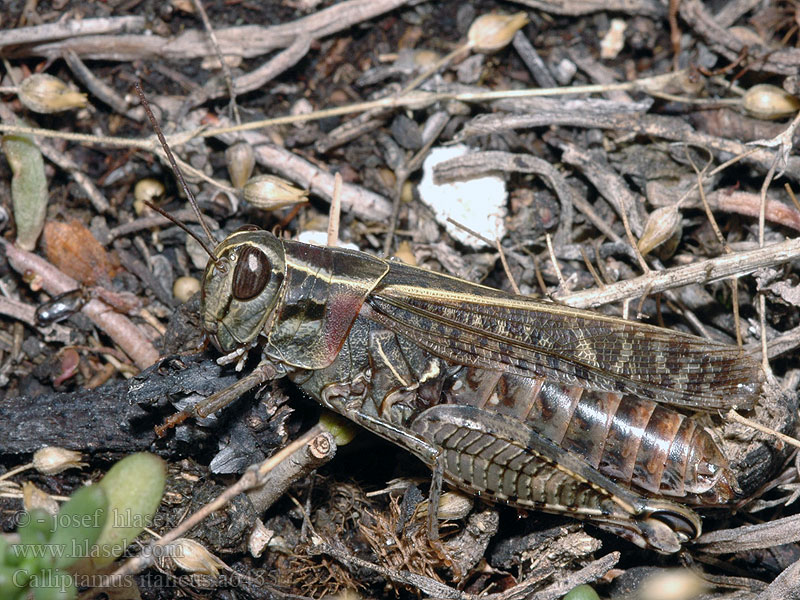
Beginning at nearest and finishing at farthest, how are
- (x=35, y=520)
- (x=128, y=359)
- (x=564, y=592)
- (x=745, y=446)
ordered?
(x=35, y=520)
(x=564, y=592)
(x=745, y=446)
(x=128, y=359)

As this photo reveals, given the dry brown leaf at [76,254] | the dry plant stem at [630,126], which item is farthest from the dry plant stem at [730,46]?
the dry brown leaf at [76,254]

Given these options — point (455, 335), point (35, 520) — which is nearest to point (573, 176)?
point (455, 335)

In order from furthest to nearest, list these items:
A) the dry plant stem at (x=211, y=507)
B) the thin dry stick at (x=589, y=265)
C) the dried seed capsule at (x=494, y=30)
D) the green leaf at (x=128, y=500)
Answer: the dried seed capsule at (x=494, y=30) < the thin dry stick at (x=589, y=265) < the green leaf at (x=128, y=500) < the dry plant stem at (x=211, y=507)

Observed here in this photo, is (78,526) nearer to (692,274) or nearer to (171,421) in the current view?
(171,421)

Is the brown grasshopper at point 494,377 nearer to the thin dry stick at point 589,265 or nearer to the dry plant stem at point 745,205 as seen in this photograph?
the thin dry stick at point 589,265

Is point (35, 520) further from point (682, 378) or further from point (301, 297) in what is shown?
point (682, 378)

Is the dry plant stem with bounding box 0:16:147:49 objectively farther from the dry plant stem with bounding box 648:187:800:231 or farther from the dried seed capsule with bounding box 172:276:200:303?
the dry plant stem with bounding box 648:187:800:231
